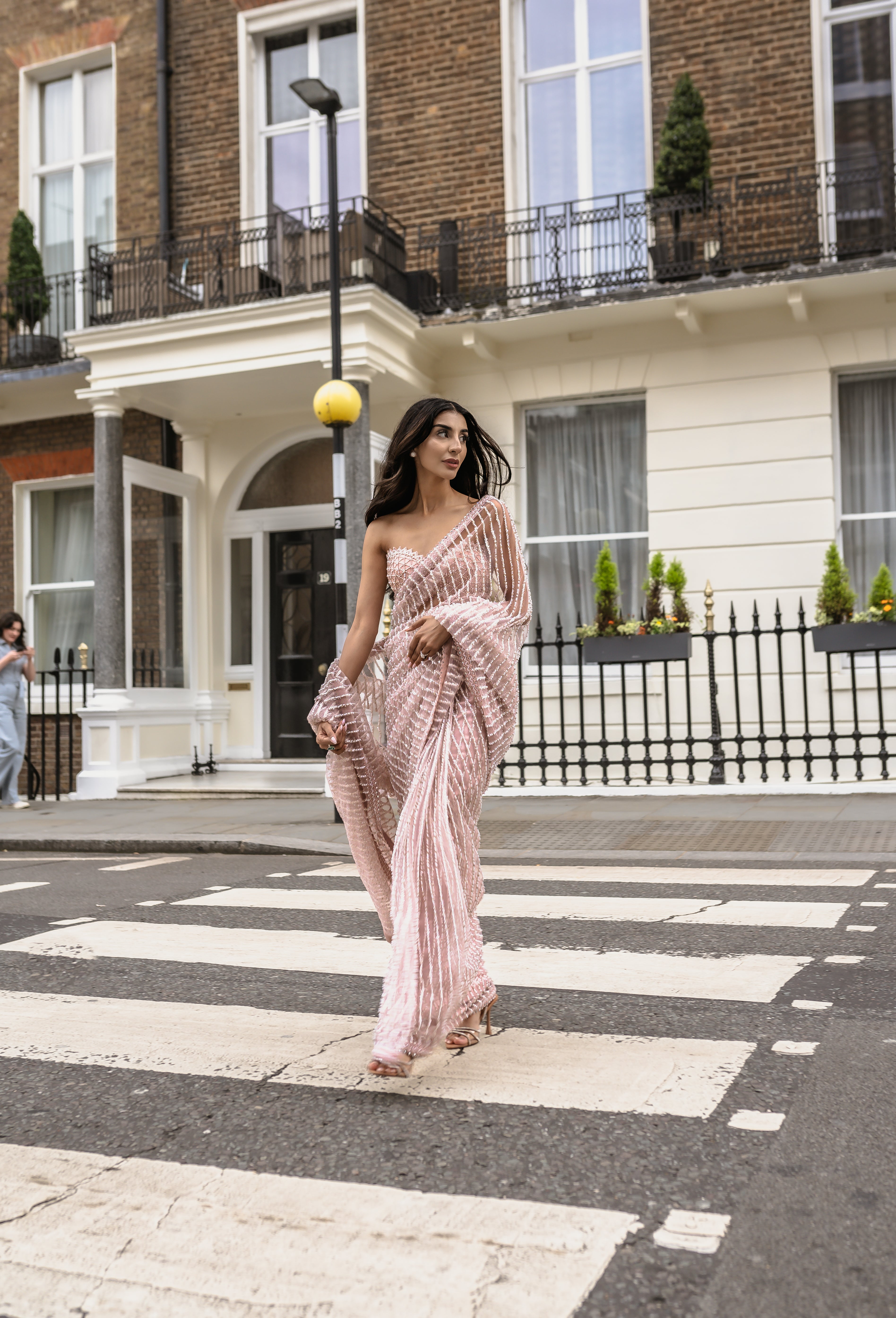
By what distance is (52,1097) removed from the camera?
309cm

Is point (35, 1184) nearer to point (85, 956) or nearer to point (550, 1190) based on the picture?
point (550, 1190)

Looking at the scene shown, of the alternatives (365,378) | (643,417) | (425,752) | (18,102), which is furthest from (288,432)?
(425,752)

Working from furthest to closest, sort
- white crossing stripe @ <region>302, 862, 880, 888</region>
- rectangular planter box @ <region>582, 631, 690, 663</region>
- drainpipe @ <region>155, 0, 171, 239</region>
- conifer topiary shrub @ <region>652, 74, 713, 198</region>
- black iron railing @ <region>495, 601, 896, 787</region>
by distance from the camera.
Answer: drainpipe @ <region>155, 0, 171, 239</region> < conifer topiary shrub @ <region>652, 74, 713, 198</region> < rectangular planter box @ <region>582, 631, 690, 663</region> < black iron railing @ <region>495, 601, 896, 787</region> < white crossing stripe @ <region>302, 862, 880, 888</region>

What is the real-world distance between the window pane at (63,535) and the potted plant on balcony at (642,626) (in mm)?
7111

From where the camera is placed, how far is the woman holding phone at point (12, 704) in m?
12.0

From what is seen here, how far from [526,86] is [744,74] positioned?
2.44 m

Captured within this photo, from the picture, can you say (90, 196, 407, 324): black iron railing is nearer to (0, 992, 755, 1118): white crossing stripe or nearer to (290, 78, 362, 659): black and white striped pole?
(290, 78, 362, 659): black and white striped pole

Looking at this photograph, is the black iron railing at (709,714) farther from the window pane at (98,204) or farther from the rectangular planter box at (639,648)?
the window pane at (98,204)

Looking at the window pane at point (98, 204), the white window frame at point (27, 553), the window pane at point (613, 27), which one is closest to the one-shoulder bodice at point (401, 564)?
the window pane at point (613, 27)

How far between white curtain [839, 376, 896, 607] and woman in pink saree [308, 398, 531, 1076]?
964 cm

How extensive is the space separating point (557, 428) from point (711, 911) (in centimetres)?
906

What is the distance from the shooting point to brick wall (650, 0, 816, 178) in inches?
500

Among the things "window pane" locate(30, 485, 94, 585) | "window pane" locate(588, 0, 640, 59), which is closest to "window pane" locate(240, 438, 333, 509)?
"window pane" locate(30, 485, 94, 585)

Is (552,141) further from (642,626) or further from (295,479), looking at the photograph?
(642,626)
